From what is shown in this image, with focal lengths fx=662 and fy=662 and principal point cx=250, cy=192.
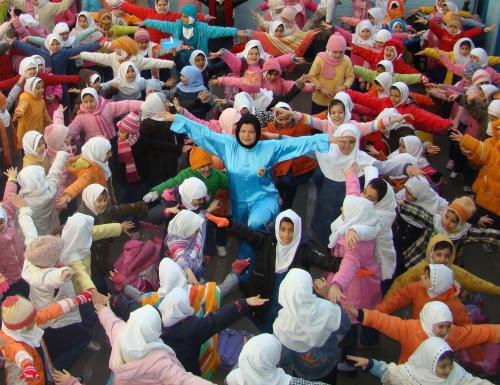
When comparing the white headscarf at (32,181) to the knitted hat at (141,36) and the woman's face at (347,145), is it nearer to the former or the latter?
the woman's face at (347,145)

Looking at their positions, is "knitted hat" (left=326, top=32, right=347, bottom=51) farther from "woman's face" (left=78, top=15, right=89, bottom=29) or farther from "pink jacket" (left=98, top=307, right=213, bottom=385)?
"pink jacket" (left=98, top=307, right=213, bottom=385)

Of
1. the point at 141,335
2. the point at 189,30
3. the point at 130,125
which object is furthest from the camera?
the point at 189,30

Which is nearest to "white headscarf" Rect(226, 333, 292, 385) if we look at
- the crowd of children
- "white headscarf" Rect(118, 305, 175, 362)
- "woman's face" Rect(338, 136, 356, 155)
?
the crowd of children

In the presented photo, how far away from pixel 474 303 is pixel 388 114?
2.19 m

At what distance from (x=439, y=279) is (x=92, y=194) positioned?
2.94m

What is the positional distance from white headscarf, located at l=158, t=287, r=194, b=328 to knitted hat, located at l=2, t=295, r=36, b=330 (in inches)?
34.3

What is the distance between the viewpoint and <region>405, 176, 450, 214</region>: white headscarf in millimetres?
5953

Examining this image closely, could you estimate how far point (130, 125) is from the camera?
679 cm

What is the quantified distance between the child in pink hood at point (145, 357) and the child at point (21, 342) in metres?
0.59

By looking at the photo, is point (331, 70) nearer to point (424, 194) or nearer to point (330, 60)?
point (330, 60)

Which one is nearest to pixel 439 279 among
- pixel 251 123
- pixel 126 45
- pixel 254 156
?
pixel 254 156

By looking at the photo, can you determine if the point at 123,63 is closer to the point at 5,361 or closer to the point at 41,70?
the point at 41,70

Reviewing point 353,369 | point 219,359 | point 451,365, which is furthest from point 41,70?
point 451,365

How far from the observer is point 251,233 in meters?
5.49
